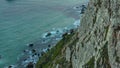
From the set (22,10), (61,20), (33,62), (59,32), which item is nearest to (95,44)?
(33,62)

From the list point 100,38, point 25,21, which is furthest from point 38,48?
point 100,38

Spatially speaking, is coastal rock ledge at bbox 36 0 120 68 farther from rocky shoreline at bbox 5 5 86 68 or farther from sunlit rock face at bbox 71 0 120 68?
rocky shoreline at bbox 5 5 86 68

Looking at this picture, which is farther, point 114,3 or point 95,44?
point 95,44

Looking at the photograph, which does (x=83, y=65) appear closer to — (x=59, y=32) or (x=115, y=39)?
(x=115, y=39)

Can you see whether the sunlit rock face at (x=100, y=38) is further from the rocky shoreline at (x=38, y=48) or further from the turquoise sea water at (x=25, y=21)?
the turquoise sea water at (x=25, y=21)

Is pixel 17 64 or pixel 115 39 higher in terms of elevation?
pixel 115 39

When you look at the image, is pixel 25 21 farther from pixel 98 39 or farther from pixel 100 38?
pixel 100 38

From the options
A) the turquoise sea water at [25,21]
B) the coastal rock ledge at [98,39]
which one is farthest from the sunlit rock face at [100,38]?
the turquoise sea water at [25,21]
